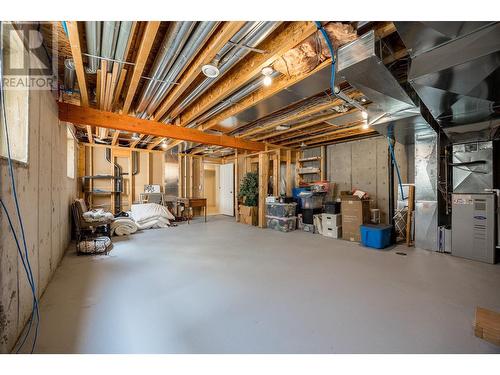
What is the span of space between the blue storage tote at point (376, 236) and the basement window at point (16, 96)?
4.58 metres

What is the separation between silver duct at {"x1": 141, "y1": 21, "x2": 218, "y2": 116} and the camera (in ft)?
5.64

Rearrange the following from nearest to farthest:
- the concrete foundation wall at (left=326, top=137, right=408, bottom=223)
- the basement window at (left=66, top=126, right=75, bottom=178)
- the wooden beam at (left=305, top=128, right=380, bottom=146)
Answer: the basement window at (left=66, top=126, right=75, bottom=178), the wooden beam at (left=305, top=128, right=380, bottom=146), the concrete foundation wall at (left=326, top=137, right=408, bottom=223)

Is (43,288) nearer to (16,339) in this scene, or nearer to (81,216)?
(16,339)

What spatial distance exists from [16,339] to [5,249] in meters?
0.64

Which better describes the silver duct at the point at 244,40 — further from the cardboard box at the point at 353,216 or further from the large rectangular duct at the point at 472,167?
the large rectangular duct at the point at 472,167

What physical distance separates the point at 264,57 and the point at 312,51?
46 cm

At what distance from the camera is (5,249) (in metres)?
1.33

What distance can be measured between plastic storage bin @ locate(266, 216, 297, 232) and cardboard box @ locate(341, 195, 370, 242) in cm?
125

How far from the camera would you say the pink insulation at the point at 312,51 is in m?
1.70

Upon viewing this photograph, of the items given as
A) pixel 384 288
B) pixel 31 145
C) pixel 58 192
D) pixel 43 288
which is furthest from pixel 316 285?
pixel 58 192

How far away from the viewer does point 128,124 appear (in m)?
3.59

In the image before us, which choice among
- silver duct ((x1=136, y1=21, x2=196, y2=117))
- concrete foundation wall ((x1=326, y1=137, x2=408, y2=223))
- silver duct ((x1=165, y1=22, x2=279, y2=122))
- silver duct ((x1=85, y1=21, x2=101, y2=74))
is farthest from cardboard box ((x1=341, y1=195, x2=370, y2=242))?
silver duct ((x1=85, y1=21, x2=101, y2=74))

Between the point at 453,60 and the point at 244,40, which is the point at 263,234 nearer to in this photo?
the point at 244,40

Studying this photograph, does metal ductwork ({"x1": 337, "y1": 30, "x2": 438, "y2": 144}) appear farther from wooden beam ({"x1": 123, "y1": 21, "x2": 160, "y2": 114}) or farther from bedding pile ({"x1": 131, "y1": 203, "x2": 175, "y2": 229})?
bedding pile ({"x1": 131, "y1": 203, "x2": 175, "y2": 229})
